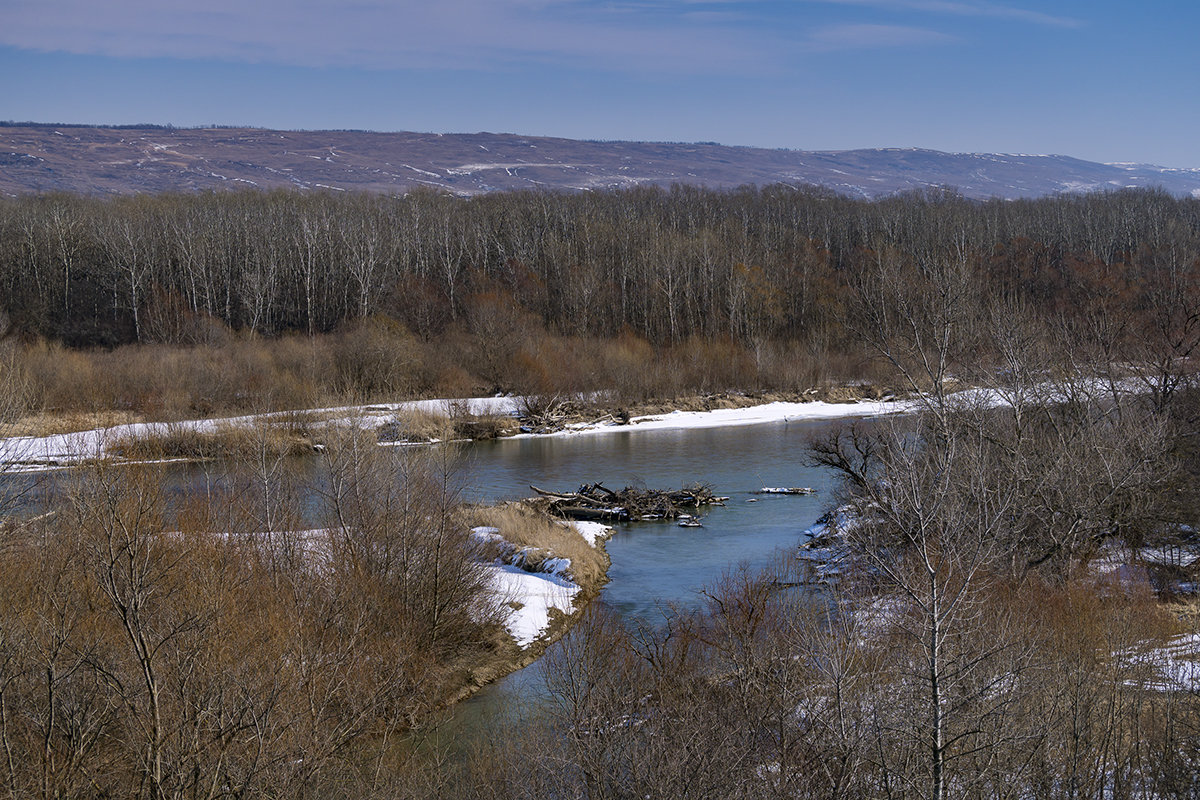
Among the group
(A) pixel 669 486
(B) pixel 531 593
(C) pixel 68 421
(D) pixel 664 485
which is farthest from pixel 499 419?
(B) pixel 531 593

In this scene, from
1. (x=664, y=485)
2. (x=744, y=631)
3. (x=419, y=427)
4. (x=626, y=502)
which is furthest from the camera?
(x=419, y=427)

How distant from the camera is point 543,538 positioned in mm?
25672

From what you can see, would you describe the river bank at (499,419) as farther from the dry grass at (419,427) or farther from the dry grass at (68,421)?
the dry grass at (68,421)

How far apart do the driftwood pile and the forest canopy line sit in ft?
76.1

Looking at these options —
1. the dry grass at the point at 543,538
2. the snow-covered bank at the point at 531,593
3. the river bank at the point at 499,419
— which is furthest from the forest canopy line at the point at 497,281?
the snow-covered bank at the point at 531,593

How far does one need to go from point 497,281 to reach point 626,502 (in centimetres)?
5061

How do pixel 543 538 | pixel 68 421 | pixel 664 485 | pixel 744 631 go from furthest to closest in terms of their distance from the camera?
pixel 68 421
pixel 664 485
pixel 543 538
pixel 744 631

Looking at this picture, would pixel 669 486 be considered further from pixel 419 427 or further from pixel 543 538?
pixel 419 427

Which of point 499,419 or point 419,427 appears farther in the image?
point 499,419

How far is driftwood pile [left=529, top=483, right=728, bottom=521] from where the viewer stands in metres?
31.0

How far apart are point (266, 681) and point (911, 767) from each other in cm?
795

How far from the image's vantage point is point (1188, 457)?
72.6 ft

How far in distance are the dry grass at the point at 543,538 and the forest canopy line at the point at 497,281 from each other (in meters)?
26.4

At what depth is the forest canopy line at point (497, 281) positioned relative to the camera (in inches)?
2346
